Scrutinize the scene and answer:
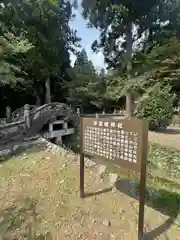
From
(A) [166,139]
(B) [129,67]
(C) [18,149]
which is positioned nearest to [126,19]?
(B) [129,67]

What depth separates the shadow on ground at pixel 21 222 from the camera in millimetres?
3117

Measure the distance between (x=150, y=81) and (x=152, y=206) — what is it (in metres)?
11.3

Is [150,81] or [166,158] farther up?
[150,81]

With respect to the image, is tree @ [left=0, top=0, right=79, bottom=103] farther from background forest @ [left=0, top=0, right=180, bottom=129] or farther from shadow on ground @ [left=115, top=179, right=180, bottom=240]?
shadow on ground @ [left=115, top=179, right=180, bottom=240]

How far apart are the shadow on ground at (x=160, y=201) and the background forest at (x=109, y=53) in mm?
7416

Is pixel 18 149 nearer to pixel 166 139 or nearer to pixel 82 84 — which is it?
pixel 166 139

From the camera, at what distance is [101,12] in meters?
14.1

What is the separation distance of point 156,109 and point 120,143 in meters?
8.97

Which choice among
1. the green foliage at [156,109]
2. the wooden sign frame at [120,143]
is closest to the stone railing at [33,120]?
the green foliage at [156,109]

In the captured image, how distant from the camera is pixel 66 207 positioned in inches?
149

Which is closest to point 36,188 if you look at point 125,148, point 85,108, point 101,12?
point 125,148

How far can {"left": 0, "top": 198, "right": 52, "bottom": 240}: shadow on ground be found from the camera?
3117 millimetres

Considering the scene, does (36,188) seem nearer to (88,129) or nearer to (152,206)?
(88,129)

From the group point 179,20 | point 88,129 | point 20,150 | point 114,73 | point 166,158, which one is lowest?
point 166,158
